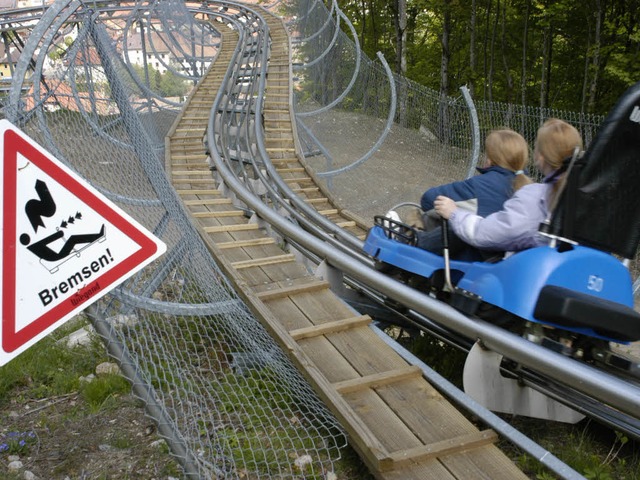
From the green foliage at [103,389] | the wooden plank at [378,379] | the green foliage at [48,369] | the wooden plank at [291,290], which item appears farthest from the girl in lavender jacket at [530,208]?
the green foliage at [48,369]

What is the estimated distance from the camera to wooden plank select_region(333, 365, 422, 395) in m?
3.01

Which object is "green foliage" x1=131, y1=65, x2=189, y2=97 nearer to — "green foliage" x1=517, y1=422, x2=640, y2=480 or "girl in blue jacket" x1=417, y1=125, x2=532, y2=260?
"girl in blue jacket" x1=417, y1=125, x2=532, y2=260

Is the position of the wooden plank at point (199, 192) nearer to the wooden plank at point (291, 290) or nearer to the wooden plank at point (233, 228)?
the wooden plank at point (233, 228)

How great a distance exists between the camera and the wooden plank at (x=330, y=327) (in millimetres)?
3500

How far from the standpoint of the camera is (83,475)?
9.34ft

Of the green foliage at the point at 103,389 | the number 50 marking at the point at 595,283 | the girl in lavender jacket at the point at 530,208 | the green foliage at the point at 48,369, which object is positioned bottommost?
the green foliage at the point at 48,369

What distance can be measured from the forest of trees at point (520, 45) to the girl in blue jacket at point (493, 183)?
983 cm

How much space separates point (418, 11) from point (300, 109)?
13.3 m

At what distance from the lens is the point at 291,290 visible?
4070 millimetres

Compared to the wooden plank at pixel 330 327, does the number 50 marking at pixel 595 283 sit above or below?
above

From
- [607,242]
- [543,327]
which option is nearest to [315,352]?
[543,327]

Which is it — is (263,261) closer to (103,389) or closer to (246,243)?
(246,243)

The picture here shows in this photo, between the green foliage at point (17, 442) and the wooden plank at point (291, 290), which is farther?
the wooden plank at point (291, 290)

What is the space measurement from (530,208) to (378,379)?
1.03 m
